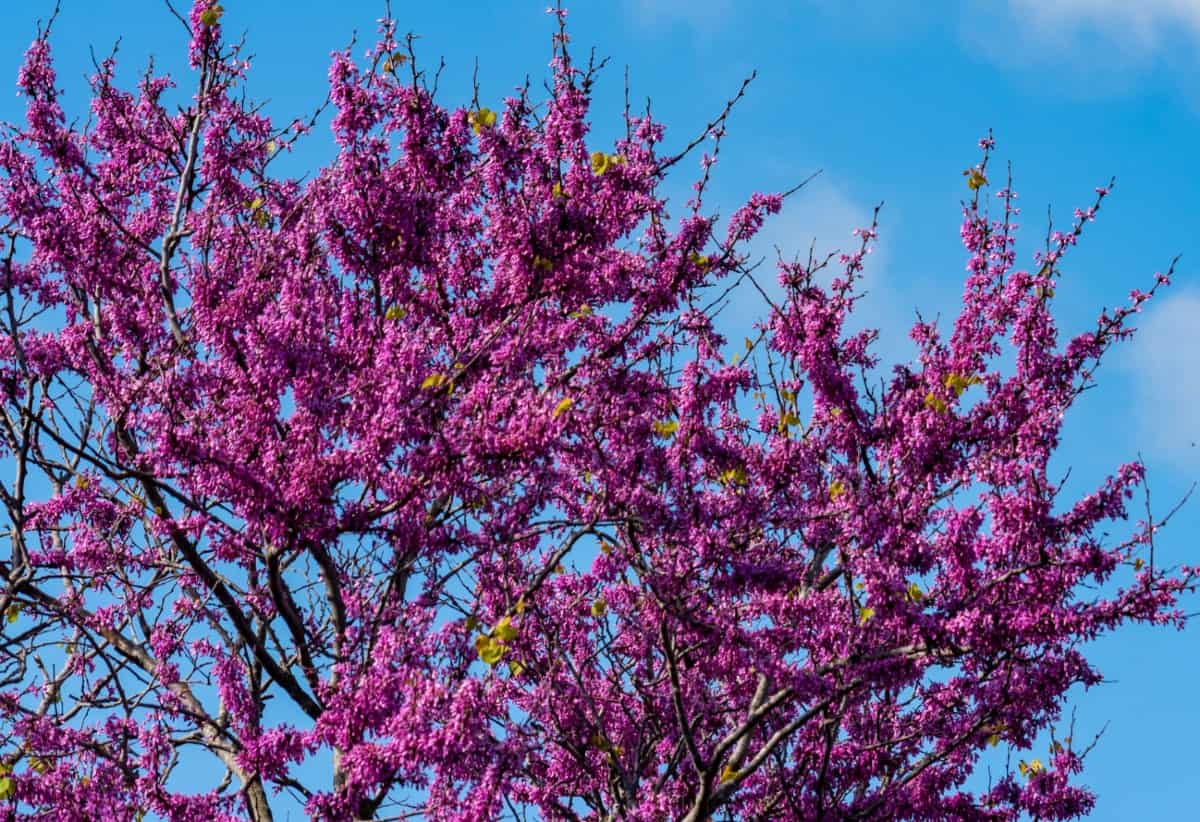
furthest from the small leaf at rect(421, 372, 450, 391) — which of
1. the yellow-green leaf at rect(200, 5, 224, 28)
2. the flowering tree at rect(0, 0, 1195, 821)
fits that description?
the yellow-green leaf at rect(200, 5, 224, 28)

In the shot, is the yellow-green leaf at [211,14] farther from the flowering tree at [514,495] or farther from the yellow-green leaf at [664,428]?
the yellow-green leaf at [664,428]

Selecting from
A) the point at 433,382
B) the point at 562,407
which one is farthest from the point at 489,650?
the point at 433,382

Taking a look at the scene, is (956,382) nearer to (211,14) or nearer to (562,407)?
(562,407)

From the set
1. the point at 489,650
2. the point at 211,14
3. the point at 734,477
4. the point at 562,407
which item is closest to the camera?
the point at 489,650

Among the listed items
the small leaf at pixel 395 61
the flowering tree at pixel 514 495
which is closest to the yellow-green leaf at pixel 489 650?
the flowering tree at pixel 514 495

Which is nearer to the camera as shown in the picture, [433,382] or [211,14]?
[433,382]

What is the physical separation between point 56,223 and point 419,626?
5.95 metres

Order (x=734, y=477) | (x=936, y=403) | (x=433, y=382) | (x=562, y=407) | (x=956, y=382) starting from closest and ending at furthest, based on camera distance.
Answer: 1. (x=562, y=407)
2. (x=433, y=382)
3. (x=936, y=403)
4. (x=956, y=382)
5. (x=734, y=477)

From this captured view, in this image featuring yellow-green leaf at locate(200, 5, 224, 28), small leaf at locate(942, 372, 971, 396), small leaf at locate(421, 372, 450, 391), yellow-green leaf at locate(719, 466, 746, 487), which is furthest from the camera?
yellow-green leaf at locate(200, 5, 224, 28)

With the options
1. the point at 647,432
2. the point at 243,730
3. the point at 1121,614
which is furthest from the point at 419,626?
the point at 1121,614

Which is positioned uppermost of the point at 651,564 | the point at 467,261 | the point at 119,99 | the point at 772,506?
the point at 119,99

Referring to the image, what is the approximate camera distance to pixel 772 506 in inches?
468

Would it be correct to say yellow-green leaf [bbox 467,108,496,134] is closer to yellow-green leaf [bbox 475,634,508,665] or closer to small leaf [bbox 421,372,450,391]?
small leaf [bbox 421,372,450,391]

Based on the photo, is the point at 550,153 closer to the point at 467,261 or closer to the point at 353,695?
the point at 467,261
